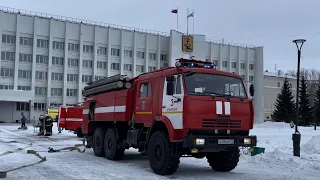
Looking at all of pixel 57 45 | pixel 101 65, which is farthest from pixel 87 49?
pixel 57 45

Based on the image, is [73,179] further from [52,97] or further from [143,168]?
[52,97]

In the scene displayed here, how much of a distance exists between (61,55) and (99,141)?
192ft

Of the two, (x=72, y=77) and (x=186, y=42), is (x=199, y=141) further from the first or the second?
(x=186, y=42)

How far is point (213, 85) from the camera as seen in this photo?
10.6 meters

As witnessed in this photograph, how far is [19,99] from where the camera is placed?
63875 mm

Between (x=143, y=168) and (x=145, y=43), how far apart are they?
67112 millimetres

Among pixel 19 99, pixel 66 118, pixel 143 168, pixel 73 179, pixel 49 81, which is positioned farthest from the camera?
pixel 49 81

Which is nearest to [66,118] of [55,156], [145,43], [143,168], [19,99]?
[55,156]

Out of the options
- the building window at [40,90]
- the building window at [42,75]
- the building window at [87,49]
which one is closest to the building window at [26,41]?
the building window at [42,75]

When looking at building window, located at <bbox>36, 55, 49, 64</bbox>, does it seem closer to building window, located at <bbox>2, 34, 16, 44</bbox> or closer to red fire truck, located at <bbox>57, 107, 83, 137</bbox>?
building window, located at <bbox>2, 34, 16, 44</bbox>

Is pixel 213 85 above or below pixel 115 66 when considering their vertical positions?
below

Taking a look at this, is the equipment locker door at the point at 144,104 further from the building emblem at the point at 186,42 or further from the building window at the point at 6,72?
the building emblem at the point at 186,42

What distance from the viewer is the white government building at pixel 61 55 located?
6650 cm

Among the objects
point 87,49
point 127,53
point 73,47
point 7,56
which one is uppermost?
point 73,47
